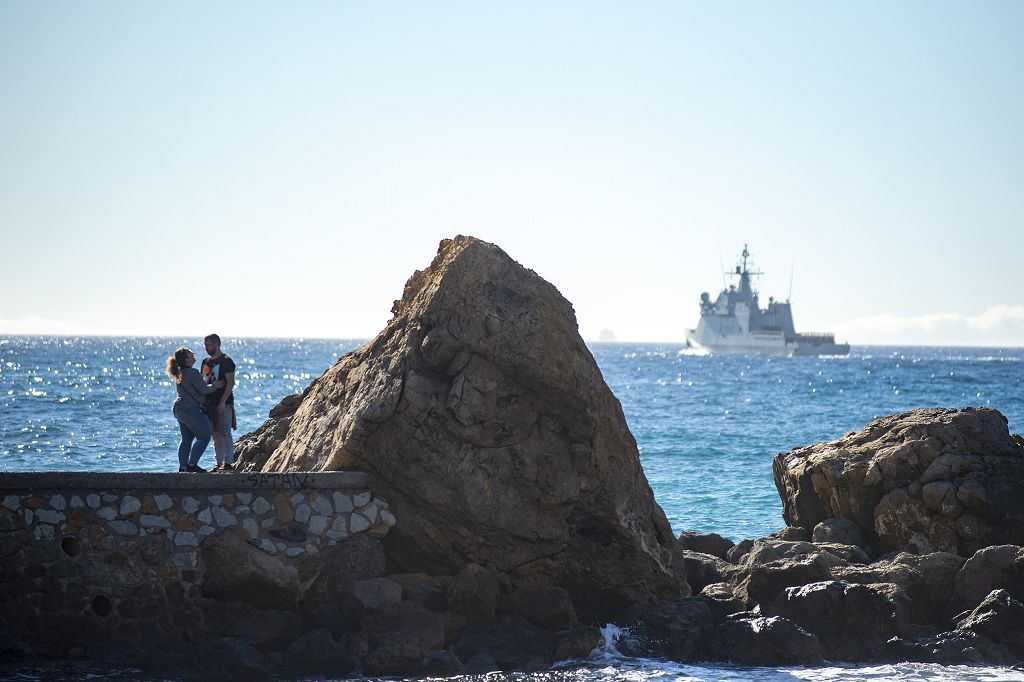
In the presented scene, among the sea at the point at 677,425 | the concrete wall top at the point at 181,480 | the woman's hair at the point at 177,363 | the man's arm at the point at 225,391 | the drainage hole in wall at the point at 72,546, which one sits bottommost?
the sea at the point at 677,425

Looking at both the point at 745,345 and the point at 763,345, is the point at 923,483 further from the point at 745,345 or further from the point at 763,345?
the point at 745,345

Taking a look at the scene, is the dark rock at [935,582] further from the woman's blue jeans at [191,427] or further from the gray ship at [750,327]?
the gray ship at [750,327]

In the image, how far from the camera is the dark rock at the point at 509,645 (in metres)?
9.29

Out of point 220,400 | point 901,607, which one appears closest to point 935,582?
point 901,607

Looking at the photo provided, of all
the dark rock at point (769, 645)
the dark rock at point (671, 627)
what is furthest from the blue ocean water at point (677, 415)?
the dark rock at point (769, 645)

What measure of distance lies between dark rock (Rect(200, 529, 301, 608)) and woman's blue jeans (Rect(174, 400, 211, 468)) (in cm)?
209

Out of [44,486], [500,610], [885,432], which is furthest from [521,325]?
[885,432]

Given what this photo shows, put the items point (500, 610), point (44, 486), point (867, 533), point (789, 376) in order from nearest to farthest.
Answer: point (44, 486)
point (500, 610)
point (867, 533)
point (789, 376)

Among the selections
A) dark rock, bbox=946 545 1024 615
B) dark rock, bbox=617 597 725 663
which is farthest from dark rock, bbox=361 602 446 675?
dark rock, bbox=946 545 1024 615

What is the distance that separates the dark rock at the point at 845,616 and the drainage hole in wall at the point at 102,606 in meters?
5.96

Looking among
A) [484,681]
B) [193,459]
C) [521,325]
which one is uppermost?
[521,325]

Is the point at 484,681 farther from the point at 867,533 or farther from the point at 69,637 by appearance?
the point at 867,533

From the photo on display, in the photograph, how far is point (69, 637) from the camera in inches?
365

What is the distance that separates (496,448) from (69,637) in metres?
4.02
